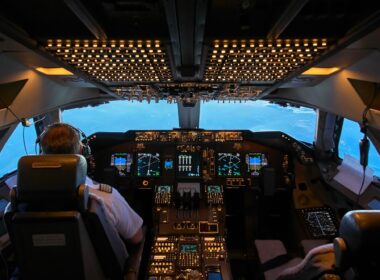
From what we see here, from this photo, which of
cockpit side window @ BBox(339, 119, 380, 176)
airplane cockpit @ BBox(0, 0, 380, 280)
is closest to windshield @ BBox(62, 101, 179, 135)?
airplane cockpit @ BBox(0, 0, 380, 280)

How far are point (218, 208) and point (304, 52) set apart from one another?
6.19 ft

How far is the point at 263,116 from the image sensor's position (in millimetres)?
3971

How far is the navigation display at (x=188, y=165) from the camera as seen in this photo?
3098 millimetres

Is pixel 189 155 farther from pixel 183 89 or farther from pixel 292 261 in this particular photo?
pixel 292 261

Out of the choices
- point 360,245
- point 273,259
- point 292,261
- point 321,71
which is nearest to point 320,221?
point 292,261

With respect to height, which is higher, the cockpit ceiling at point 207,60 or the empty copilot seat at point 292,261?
the cockpit ceiling at point 207,60

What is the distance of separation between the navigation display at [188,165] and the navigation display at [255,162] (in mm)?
572

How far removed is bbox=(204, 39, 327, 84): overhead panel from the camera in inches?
48.9

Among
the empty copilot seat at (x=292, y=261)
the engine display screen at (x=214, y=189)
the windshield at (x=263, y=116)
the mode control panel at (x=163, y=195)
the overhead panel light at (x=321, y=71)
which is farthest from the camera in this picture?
the windshield at (x=263, y=116)

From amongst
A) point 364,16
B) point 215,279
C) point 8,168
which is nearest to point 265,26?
point 364,16

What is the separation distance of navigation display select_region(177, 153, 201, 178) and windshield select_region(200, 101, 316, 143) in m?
0.75

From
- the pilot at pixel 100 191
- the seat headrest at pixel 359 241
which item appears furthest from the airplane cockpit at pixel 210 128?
the pilot at pixel 100 191

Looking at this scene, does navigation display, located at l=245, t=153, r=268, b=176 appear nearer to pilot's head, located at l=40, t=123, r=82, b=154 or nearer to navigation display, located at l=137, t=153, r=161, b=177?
navigation display, located at l=137, t=153, r=161, b=177

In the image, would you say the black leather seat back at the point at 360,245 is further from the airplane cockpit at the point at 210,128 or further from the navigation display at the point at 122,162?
the navigation display at the point at 122,162
